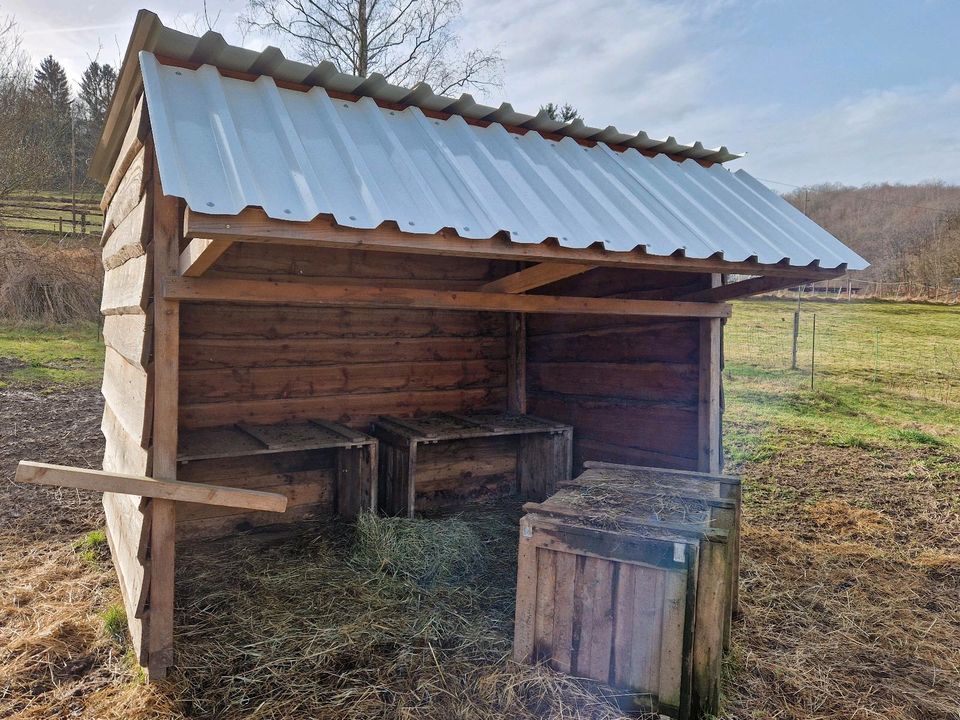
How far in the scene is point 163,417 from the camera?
2857mm

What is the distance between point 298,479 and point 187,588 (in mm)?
1179

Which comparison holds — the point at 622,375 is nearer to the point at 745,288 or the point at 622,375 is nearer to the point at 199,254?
the point at 745,288

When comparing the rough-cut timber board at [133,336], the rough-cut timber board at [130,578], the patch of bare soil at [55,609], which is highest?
the rough-cut timber board at [133,336]

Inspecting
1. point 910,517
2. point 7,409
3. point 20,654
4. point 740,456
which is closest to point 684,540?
point 20,654

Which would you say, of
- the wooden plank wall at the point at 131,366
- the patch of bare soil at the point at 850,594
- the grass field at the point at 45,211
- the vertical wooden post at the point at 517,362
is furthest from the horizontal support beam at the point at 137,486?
the grass field at the point at 45,211

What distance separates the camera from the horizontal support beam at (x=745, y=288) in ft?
13.0

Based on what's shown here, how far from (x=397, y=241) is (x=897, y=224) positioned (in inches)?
773

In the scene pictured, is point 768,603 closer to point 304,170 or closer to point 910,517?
point 910,517

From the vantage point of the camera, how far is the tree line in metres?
14.8

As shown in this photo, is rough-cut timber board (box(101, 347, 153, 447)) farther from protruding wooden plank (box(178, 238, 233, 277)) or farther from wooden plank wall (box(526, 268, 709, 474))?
wooden plank wall (box(526, 268, 709, 474))

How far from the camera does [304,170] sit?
2.64 m

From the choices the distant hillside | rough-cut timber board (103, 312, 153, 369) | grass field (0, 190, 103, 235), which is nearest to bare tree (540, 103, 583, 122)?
the distant hillside

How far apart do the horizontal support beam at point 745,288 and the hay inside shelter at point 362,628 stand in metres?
Result: 2.15

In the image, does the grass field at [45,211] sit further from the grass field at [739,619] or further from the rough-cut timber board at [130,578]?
the rough-cut timber board at [130,578]
